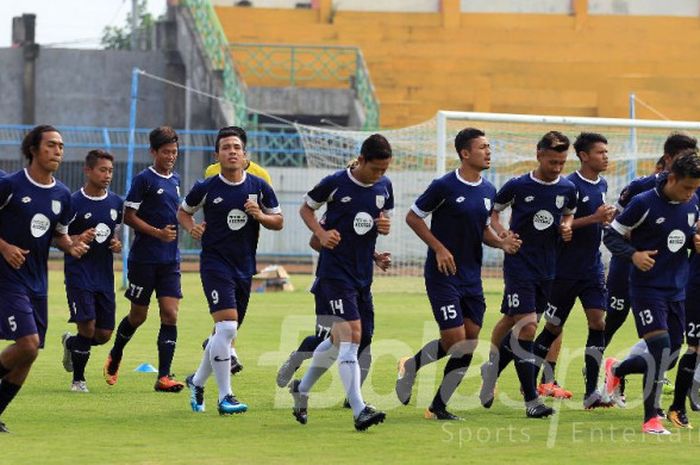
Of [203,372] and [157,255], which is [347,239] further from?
[157,255]

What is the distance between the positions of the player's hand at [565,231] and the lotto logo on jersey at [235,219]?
2438mm

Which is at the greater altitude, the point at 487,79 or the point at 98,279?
the point at 487,79

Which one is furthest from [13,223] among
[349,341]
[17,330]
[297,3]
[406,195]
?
[297,3]

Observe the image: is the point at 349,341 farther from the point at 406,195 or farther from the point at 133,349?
the point at 406,195

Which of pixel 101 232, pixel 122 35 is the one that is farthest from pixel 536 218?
pixel 122 35

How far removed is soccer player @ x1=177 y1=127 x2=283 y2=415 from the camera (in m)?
11.4

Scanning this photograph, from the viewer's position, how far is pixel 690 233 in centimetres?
1084

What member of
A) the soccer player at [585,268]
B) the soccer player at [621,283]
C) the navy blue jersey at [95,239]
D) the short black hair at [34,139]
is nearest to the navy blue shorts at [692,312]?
the soccer player at [621,283]

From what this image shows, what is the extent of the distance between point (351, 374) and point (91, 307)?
3.32m

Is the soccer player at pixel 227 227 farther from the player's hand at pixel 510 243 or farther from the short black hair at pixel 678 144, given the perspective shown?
the short black hair at pixel 678 144

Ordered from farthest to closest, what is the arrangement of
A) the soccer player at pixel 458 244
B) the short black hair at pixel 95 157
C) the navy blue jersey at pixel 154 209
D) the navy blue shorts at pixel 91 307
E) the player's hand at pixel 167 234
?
the navy blue jersey at pixel 154 209, the navy blue shorts at pixel 91 307, the short black hair at pixel 95 157, the player's hand at pixel 167 234, the soccer player at pixel 458 244

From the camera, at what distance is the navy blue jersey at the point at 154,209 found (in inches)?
518

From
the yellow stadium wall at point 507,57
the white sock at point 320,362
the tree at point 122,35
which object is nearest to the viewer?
the white sock at point 320,362

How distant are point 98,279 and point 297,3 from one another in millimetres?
29700
